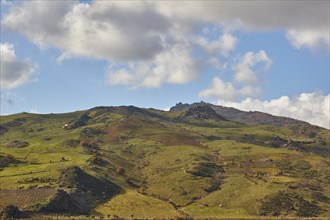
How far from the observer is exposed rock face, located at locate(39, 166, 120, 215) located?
136250 mm

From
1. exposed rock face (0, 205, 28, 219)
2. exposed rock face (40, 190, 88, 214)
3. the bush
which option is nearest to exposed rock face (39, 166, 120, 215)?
exposed rock face (40, 190, 88, 214)

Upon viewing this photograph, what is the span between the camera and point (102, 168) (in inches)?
7584

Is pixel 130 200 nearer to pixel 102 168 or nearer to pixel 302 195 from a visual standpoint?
pixel 102 168

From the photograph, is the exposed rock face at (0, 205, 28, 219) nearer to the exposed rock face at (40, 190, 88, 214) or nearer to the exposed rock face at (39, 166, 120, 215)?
the exposed rock face at (39, 166, 120, 215)

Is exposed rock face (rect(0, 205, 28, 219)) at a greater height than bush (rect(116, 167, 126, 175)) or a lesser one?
lesser

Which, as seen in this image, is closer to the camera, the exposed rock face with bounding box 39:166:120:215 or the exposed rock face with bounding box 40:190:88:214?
the exposed rock face with bounding box 40:190:88:214

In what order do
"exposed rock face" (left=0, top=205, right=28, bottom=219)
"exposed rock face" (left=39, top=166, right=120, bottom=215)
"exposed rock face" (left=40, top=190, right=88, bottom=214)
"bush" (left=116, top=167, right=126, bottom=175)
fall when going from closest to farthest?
"exposed rock face" (left=0, top=205, right=28, bottom=219) < "exposed rock face" (left=40, top=190, right=88, bottom=214) < "exposed rock face" (left=39, top=166, right=120, bottom=215) < "bush" (left=116, top=167, right=126, bottom=175)

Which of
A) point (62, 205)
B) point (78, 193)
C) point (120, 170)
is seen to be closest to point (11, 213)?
point (62, 205)

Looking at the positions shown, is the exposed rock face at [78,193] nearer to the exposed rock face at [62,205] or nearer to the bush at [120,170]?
the exposed rock face at [62,205]

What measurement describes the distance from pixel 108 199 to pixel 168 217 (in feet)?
110

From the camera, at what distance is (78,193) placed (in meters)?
149

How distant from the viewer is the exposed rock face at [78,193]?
136 m

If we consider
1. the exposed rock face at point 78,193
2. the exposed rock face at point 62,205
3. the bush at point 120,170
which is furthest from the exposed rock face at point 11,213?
the bush at point 120,170

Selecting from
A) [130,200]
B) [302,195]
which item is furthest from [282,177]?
[130,200]
